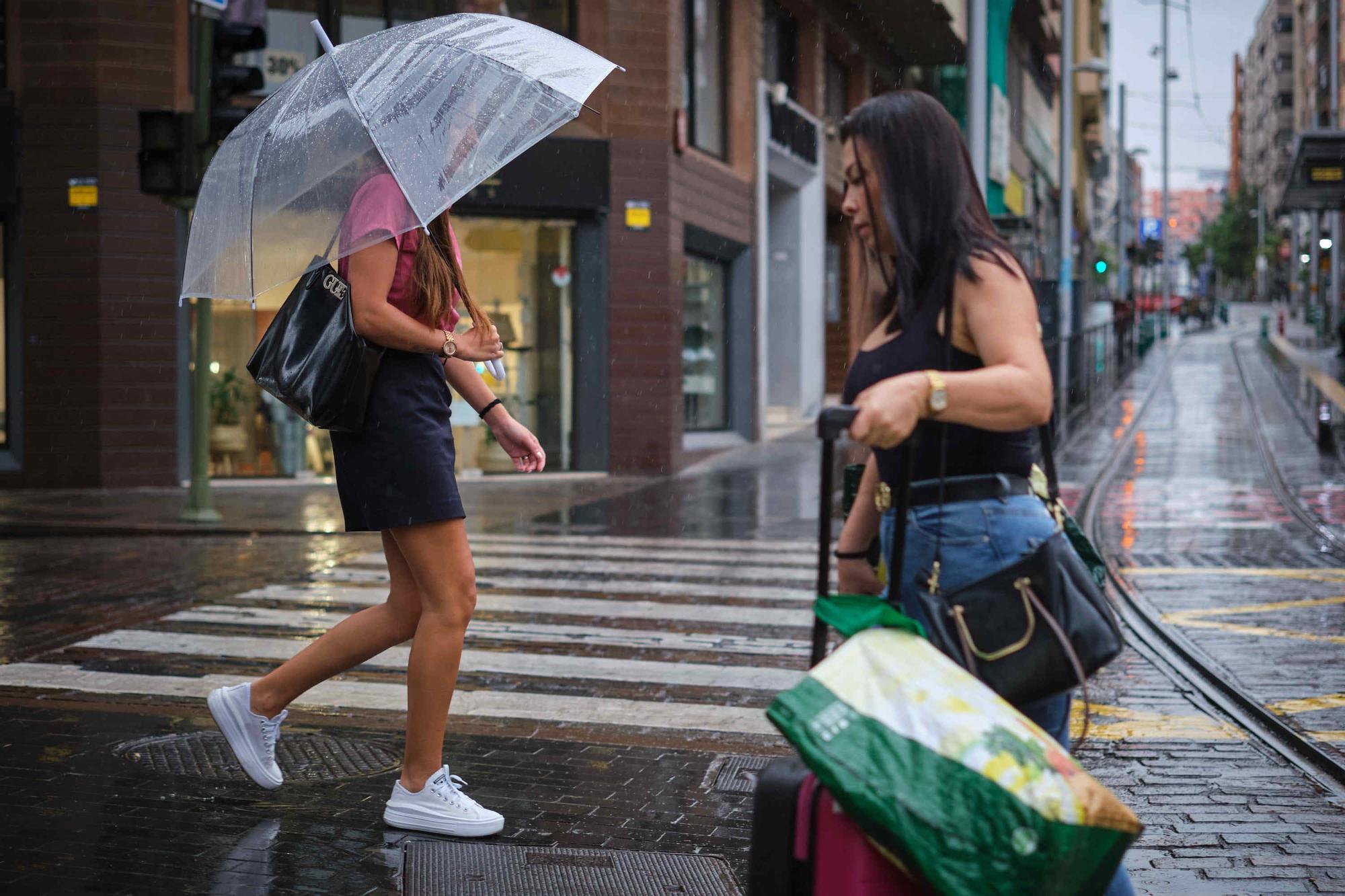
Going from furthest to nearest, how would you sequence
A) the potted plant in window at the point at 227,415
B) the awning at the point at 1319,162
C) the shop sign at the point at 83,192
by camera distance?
the awning at the point at 1319,162 < the potted plant in window at the point at 227,415 < the shop sign at the point at 83,192

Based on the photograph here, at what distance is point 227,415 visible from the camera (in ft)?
55.4

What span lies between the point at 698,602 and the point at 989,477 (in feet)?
19.0

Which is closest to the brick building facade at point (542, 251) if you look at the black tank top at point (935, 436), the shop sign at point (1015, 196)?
the shop sign at point (1015, 196)

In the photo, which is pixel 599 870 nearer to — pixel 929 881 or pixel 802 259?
pixel 929 881

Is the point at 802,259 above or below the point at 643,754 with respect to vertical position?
above

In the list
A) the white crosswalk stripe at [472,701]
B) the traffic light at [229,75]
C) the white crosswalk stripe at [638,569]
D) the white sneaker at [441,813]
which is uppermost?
the traffic light at [229,75]

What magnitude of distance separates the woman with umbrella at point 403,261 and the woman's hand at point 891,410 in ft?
5.66

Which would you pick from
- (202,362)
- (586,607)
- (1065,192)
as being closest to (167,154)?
(202,362)

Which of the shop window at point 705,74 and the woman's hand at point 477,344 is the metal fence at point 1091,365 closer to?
the shop window at point 705,74

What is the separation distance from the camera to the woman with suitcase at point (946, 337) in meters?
2.52

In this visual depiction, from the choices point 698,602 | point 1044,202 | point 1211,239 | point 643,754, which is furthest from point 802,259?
point 1211,239

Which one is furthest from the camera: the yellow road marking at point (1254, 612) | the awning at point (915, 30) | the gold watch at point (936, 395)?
the awning at point (915, 30)

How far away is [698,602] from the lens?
328 inches

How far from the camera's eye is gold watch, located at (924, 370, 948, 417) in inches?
92.6
